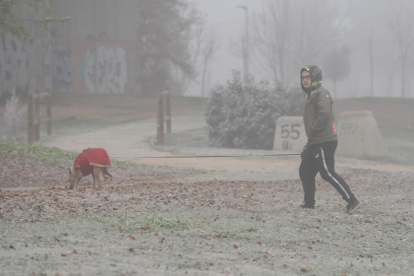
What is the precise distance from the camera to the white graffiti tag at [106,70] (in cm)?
4234

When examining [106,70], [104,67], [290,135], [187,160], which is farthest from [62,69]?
[187,160]

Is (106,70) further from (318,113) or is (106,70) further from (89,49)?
(318,113)

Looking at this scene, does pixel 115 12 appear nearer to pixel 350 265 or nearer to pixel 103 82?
pixel 103 82

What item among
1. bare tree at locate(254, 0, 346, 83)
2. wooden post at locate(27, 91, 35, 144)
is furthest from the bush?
bare tree at locate(254, 0, 346, 83)

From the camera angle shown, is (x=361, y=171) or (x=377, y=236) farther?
(x=361, y=171)

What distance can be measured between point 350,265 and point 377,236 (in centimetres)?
155

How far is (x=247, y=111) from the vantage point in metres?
21.6

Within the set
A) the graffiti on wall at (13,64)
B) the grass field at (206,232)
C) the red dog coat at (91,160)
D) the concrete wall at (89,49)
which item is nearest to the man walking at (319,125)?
the grass field at (206,232)

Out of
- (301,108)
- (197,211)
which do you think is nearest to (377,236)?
(197,211)

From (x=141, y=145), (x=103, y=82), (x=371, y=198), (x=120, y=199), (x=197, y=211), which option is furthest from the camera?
(x=103, y=82)

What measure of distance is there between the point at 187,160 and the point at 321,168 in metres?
9.20

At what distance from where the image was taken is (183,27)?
50312 mm

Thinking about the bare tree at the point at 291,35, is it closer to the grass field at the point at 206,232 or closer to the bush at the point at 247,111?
the bush at the point at 247,111

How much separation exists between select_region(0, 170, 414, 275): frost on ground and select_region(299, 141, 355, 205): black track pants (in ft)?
0.87
